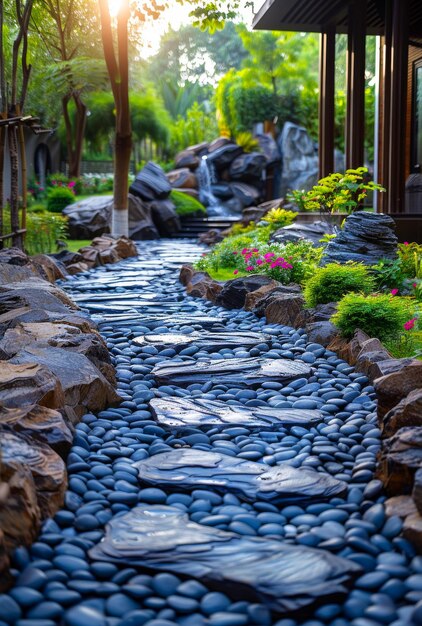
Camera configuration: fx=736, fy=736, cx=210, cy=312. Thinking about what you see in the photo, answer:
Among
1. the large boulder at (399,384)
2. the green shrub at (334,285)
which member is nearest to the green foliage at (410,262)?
the green shrub at (334,285)

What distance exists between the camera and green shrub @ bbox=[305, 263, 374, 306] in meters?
6.16

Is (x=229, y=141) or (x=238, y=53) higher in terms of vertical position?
(x=238, y=53)

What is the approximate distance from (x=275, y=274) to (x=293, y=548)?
566 cm

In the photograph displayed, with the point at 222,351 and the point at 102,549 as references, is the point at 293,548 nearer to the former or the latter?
the point at 102,549

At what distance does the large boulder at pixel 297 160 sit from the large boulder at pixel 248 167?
4.03ft

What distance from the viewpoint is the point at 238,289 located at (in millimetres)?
7512

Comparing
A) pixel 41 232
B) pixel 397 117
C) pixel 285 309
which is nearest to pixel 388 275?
pixel 285 309

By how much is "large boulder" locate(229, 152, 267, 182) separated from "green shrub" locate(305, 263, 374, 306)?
19.3m

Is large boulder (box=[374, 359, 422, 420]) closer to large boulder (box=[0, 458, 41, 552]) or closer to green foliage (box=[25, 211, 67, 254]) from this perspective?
large boulder (box=[0, 458, 41, 552])

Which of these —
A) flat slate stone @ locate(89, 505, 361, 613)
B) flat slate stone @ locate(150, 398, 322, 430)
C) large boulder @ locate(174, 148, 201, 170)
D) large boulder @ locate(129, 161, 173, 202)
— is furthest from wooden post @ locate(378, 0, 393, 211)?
large boulder @ locate(174, 148, 201, 170)

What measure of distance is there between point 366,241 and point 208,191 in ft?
58.3

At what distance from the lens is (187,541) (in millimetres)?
2523

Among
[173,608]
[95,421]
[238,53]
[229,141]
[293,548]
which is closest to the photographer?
[173,608]

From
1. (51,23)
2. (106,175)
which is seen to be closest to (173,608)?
(51,23)
